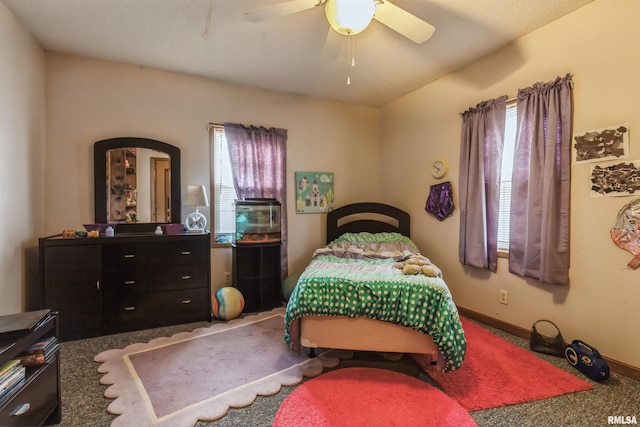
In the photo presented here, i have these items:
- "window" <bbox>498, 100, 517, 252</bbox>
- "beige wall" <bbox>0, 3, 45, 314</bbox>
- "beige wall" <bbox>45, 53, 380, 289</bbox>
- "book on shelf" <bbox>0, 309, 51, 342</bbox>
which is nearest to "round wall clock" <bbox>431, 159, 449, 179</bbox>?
"window" <bbox>498, 100, 517, 252</bbox>

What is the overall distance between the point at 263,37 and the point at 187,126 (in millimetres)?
1401

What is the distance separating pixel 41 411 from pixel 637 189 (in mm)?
3701

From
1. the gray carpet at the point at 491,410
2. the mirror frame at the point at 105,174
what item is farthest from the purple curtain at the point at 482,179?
the mirror frame at the point at 105,174

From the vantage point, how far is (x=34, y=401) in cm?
142

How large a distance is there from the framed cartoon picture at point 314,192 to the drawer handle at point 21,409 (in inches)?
113

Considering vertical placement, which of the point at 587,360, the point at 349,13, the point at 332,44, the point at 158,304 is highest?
the point at 332,44

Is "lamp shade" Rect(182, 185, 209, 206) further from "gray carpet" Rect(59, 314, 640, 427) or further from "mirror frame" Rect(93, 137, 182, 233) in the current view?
"gray carpet" Rect(59, 314, 640, 427)

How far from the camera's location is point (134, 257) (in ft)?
8.84

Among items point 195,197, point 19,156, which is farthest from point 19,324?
point 195,197

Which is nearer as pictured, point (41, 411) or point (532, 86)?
point (41, 411)

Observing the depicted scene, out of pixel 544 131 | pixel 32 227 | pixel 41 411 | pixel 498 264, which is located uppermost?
pixel 544 131

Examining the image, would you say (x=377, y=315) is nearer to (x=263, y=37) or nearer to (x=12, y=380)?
(x=12, y=380)

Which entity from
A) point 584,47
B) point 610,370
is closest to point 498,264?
point 610,370

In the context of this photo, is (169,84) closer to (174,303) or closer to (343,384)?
(174,303)
